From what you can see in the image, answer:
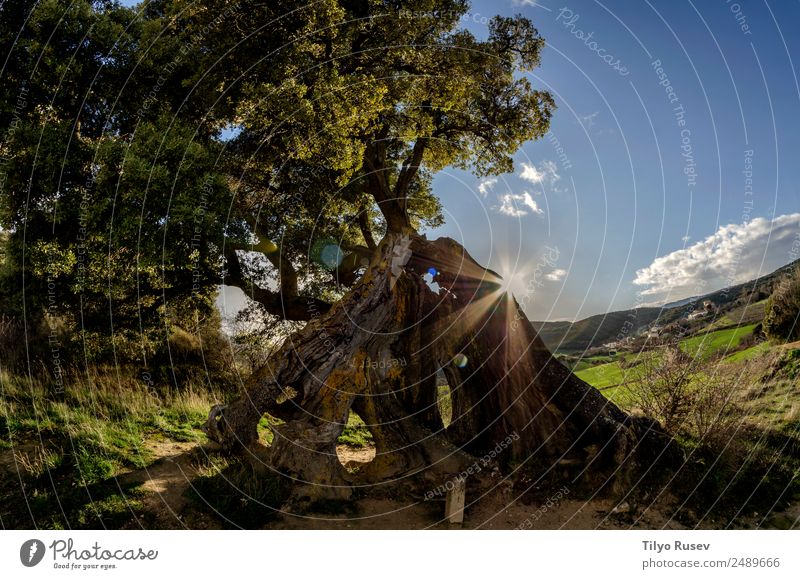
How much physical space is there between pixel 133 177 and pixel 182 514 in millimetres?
6782

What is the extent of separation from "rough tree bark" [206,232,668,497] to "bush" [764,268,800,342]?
12.4m

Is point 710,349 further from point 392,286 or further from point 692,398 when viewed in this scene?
point 392,286

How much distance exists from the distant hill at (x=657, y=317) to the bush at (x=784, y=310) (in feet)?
2.82

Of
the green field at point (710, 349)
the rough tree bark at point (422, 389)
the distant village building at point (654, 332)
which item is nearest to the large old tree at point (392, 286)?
the rough tree bark at point (422, 389)

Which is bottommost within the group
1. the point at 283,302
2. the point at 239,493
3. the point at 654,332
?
the point at 239,493

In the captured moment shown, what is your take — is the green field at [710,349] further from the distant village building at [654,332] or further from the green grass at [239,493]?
the green grass at [239,493]

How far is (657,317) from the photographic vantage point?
1230 centimetres

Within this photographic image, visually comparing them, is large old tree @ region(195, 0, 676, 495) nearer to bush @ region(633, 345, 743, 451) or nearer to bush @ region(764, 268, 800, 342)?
bush @ region(633, 345, 743, 451)

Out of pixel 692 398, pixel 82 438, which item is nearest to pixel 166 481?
pixel 82 438

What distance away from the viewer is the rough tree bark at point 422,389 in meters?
10.9

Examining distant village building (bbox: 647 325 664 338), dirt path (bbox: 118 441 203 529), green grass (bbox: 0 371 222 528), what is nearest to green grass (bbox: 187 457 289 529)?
dirt path (bbox: 118 441 203 529)

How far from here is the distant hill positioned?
12852 millimetres

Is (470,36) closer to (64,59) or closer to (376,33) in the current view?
(376,33)

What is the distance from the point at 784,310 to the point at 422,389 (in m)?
15.9
